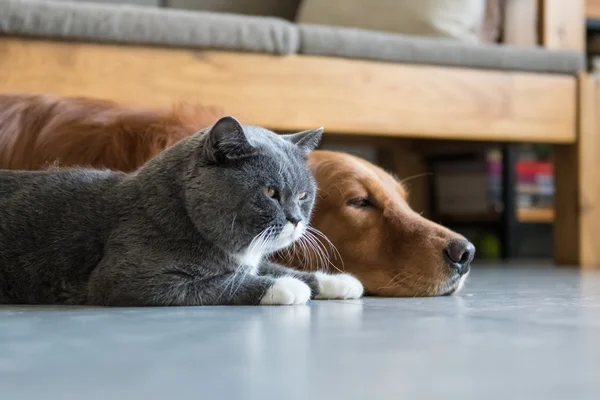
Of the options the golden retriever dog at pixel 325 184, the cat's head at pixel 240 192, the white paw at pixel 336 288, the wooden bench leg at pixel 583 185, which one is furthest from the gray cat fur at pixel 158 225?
the wooden bench leg at pixel 583 185

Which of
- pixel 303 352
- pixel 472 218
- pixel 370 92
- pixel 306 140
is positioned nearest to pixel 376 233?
pixel 306 140

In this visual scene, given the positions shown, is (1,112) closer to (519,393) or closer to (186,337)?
(186,337)

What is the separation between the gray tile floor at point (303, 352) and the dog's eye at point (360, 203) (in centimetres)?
35

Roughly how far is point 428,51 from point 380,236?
1.09 metres

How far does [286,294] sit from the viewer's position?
3.91 feet

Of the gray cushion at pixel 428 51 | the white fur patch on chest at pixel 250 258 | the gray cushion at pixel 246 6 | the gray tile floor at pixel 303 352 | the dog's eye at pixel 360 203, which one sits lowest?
the gray tile floor at pixel 303 352

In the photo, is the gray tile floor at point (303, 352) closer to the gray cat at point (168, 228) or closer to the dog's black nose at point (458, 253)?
the gray cat at point (168, 228)

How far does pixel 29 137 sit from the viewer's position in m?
1.67

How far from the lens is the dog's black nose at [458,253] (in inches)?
54.7

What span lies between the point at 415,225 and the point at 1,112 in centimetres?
97

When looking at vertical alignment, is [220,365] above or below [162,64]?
below

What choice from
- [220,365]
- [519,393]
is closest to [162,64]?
[220,365]

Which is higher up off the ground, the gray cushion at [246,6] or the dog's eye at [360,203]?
the gray cushion at [246,6]

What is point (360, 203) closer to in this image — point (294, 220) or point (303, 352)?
point (294, 220)
